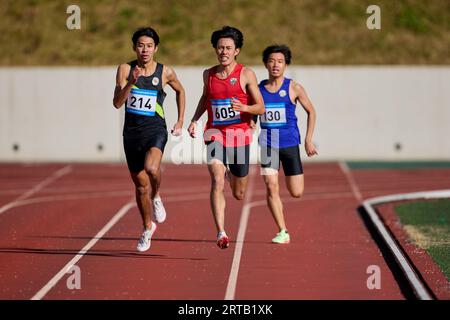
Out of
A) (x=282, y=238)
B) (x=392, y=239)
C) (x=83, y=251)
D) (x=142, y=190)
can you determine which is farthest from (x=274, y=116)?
(x=83, y=251)

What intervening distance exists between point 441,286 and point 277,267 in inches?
76.8

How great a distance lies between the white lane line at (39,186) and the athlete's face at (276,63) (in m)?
6.56

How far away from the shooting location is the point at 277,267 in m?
11.9

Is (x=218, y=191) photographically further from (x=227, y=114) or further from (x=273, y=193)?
(x=273, y=193)

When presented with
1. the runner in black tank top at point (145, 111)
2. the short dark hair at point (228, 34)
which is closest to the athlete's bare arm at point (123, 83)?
the runner in black tank top at point (145, 111)

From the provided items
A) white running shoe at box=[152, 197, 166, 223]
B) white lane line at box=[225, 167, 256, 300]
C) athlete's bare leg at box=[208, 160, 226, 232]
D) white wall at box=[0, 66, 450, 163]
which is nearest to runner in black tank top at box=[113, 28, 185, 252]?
white running shoe at box=[152, 197, 166, 223]

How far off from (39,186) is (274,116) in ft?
36.1

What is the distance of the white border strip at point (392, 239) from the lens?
1032 centimetres

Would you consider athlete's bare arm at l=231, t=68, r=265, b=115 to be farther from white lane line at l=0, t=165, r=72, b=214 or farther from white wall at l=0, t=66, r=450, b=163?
white wall at l=0, t=66, r=450, b=163

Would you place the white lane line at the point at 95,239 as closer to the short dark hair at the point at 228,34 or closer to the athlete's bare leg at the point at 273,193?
the athlete's bare leg at the point at 273,193

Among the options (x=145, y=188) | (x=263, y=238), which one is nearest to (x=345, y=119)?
(x=263, y=238)

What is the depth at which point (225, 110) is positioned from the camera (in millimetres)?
12188

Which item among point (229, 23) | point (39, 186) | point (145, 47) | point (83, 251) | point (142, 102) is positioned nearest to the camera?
point (145, 47)
